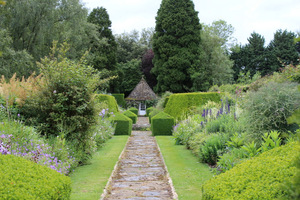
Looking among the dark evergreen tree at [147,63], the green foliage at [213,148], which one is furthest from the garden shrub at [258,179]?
the dark evergreen tree at [147,63]

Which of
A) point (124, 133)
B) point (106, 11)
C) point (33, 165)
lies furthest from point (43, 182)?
point (106, 11)

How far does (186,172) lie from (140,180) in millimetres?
1262

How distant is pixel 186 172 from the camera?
22.0 feet

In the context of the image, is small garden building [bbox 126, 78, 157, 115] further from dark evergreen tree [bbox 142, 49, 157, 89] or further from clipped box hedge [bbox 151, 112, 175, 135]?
clipped box hedge [bbox 151, 112, 175, 135]

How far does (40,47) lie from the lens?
23.3 meters

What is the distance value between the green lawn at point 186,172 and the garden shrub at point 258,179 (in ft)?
4.13

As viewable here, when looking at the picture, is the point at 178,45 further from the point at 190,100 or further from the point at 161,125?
the point at 161,125

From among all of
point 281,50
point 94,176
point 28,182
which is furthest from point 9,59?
point 281,50

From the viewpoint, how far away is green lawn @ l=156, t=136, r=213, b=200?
17.2 feet

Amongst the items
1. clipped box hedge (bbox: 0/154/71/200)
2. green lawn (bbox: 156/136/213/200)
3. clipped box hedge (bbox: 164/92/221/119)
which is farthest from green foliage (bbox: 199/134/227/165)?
clipped box hedge (bbox: 164/92/221/119)

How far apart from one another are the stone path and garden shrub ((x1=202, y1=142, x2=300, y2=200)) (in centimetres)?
142

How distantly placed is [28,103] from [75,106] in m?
1.49

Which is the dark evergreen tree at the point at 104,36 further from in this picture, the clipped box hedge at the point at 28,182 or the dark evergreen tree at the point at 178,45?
the clipped box hedge at the point at 28,182

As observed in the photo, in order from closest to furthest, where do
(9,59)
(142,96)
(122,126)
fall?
(122,126), (9,59), (142,96)
